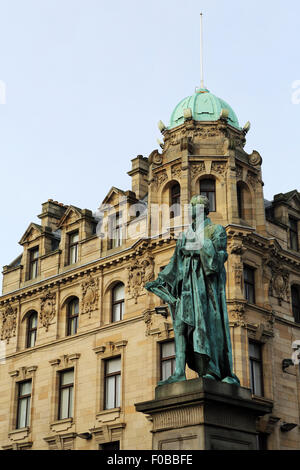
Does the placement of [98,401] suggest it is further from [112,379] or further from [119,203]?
[119,203]

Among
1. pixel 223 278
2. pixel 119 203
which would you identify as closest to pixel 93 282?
pixel 119 203

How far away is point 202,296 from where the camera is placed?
12789mm

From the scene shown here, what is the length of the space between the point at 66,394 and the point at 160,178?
36.2ft

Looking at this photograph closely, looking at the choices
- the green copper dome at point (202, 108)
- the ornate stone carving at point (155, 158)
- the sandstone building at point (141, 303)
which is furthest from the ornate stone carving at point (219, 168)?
the green copper dome at point (202, 108)

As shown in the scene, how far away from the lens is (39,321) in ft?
123

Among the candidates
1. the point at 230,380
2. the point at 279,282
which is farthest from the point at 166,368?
the point at 230,380

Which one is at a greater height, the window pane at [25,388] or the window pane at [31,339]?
the window pane at [31,339]

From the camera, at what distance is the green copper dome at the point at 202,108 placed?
34969 mm

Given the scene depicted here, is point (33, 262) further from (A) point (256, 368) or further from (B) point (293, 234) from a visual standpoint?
(A) point (256, 368)

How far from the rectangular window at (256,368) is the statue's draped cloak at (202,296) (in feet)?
57.9

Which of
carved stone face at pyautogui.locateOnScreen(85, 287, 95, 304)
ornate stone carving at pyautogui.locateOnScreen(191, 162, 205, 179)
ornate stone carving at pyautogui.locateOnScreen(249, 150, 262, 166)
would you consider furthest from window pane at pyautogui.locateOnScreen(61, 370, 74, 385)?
ornate stone carving at pyautogui.locateOnScreen(249, 150, 262, 166)

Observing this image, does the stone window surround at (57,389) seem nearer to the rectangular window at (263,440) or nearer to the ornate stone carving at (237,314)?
the ornate stone carving at (237,314)

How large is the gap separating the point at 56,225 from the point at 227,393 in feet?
101

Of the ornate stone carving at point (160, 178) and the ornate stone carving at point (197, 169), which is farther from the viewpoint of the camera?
the ornate stone carving at point (160, 178)
